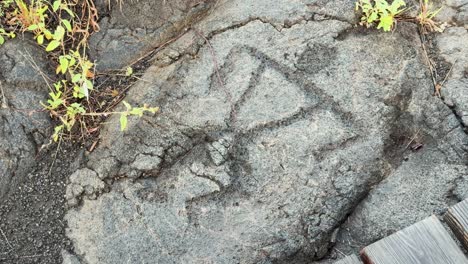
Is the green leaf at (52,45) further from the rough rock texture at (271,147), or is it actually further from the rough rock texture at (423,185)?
the rough rock texture at (423,185)

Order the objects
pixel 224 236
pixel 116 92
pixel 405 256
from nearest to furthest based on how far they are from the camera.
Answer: pixel 405 256 < pixel 224 236 < pixel 116 92

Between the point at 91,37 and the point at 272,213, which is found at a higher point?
the point at 91,37

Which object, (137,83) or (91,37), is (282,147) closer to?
(137,83)

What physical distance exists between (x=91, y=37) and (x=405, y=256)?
163cm

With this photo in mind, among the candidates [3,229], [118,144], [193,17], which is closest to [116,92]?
[118,144]

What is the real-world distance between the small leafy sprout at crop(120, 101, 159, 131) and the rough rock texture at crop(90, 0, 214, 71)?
0.98 ft

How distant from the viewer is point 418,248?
2.05 m

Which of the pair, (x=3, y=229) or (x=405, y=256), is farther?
(x=3, y=229)

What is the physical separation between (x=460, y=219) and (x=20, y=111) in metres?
1.79

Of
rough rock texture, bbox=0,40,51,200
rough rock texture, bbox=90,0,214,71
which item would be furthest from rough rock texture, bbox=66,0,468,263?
rough rock texture, bbox=0,40,51,200

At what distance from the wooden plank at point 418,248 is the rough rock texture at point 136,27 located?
50.6 inches

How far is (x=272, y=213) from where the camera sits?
228cm

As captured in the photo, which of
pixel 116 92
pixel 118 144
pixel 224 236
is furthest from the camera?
pixel 116 92

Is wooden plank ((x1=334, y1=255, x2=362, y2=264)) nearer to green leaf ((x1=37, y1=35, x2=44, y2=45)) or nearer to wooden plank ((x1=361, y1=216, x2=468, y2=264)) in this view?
wooden plank ((x1=361, y1=216, x2=468, y2=264))
